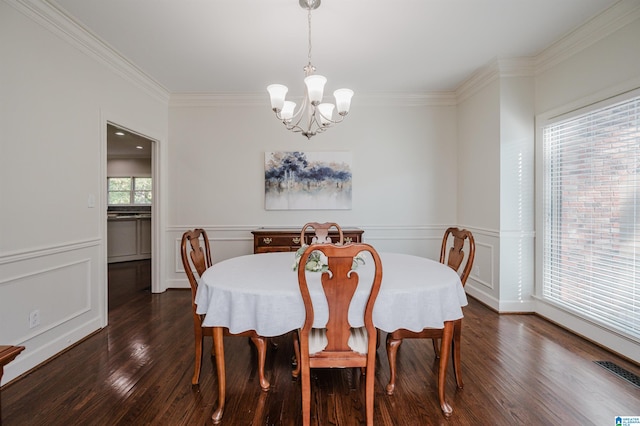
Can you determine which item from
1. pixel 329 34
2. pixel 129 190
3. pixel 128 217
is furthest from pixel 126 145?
pixel 329 34

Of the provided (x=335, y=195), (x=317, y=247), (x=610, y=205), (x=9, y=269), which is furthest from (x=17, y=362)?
(x=610, y=205)

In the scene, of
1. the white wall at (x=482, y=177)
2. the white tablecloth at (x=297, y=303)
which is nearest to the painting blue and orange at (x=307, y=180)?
the white wall at (x=482, y=177)

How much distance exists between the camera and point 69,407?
5.69 feet

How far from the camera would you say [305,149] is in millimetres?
4121

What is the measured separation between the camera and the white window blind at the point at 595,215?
7.46ft

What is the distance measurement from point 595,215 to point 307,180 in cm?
301

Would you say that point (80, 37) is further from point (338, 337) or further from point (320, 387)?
point (320, 387)

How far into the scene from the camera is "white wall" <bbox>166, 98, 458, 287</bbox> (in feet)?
13.5

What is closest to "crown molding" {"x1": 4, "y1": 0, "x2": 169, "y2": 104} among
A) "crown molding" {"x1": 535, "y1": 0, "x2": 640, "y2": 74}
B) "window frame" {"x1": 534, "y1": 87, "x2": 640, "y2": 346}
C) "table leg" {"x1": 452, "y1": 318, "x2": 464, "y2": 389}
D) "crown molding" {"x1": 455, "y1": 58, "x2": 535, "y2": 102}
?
"table leg" {"x1": 452, "y1": 318, "x2": 464, "y2": 389}

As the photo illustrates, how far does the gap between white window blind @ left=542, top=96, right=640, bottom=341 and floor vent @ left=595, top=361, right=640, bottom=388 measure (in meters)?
0.30

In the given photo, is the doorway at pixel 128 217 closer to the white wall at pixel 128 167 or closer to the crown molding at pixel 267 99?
the white wall at pixel 128 167

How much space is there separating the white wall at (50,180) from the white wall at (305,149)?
121cm

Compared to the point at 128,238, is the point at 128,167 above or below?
above

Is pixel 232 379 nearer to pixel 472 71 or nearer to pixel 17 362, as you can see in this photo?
pixel 17 362
